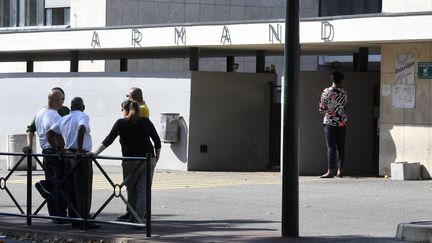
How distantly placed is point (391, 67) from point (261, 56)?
16.1ft

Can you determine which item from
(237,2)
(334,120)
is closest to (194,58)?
(334,120)

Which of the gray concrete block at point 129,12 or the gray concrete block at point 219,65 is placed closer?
the gray concrete block at point 129,12

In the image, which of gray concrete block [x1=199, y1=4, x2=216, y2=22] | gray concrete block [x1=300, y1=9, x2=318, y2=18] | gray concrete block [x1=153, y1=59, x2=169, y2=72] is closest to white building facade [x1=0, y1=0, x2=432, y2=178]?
gray concrete block [x1=153, y1=59, x2=169, y2=72]

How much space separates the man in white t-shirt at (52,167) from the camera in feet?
42.7

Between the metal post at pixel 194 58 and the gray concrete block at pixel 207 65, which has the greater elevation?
the gray concrete block at pixel 207 65

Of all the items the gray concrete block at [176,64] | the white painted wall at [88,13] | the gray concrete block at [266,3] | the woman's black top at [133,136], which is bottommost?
the woman's black top at [133,136]

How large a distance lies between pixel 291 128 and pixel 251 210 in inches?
132

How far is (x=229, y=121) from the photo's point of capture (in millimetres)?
23391

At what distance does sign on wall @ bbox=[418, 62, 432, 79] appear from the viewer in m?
19.3

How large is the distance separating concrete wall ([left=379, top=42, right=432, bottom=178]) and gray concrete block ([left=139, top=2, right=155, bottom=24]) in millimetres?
12595

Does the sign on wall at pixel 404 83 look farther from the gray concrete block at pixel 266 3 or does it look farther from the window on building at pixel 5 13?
the window on building at pixel 5 13

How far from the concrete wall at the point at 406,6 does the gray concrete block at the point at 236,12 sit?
14.0 m

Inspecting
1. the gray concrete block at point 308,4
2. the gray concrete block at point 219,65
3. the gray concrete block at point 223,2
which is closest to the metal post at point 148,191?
the gray concrete block at point 223,2

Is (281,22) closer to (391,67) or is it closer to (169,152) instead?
(391,67)
